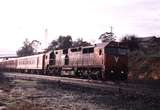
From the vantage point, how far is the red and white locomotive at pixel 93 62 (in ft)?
90.0

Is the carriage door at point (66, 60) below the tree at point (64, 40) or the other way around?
below

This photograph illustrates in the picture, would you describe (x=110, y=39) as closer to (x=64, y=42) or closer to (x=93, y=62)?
(x=64, y=42)

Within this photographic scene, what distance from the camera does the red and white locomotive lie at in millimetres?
27438

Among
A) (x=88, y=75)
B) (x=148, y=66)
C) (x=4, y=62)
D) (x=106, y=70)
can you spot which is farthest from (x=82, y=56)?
(x=4, y=62)

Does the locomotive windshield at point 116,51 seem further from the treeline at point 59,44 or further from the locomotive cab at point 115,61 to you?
the treeline at point 59,44

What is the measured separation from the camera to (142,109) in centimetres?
1200

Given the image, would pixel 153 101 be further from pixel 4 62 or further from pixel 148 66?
pixel 4 62

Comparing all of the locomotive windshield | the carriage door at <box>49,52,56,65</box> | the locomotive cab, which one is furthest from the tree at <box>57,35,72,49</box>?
the locomotive cab

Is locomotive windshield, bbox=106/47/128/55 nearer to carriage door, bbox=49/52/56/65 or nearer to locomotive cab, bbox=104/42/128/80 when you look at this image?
locomotive cab, bbox=104/42/128/80

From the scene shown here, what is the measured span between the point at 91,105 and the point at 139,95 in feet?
9.52

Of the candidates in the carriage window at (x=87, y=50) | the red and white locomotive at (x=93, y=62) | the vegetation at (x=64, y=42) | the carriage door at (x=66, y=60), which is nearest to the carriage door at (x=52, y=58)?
the red and white locomotive at (x=93, y=62)

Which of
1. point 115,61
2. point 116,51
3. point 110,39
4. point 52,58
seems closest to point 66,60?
point 52,58

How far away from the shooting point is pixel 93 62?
29016 millimetres

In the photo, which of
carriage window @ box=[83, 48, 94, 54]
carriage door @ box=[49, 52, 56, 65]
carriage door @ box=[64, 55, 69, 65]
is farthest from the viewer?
carriage door @ box=[49, 52, 56, 65]
